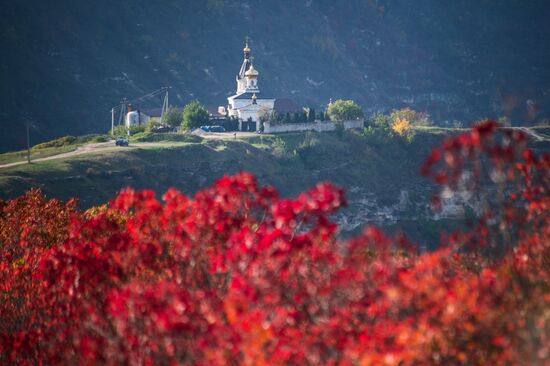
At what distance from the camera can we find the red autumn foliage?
12.3 meters

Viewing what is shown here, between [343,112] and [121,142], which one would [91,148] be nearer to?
[121,142]

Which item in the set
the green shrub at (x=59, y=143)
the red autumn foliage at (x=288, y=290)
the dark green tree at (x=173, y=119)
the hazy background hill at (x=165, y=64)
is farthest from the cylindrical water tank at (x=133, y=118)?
the red autumn foliage at (x=288, y=290)

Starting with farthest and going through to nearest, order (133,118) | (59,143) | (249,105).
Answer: (133,118), (249,105), (59,143)

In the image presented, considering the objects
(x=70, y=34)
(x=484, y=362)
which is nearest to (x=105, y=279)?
(x=484, y=362)

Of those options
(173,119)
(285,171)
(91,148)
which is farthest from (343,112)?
(91,148)

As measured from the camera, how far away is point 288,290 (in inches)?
563

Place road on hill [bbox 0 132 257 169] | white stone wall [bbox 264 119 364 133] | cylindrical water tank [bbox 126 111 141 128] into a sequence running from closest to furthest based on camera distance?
road on hill [bbox 0 132 257 169]
white stone wall [bbox 264 119 364 133]
cylindrical water tank [bbox 126 111 141 128]

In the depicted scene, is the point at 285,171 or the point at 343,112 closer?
the point at 285,171

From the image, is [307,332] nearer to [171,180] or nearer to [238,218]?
[238,218]

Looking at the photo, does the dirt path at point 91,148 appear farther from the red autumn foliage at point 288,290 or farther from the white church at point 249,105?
the red autumn foliage at point 288,290

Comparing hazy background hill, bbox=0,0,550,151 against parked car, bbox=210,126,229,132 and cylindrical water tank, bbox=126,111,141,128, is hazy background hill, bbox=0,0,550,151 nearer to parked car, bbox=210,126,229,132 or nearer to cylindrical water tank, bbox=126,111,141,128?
cylindrical water tank, bbox=126,111,141,128

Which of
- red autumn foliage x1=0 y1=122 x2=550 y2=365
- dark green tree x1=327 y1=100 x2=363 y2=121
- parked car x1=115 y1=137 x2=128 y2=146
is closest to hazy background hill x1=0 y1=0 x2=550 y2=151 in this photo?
dark green tree x1=327 y1=100 x2=363 y2=121

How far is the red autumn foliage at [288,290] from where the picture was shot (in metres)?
12.3

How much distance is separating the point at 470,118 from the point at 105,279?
180005 millimetres
